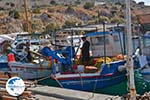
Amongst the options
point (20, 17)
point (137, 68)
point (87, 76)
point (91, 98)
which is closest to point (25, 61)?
point (87, 76)

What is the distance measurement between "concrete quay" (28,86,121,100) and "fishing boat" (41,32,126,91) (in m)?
4.06

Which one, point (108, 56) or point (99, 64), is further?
point (108, 56)

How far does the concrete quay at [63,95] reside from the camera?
36.3ft

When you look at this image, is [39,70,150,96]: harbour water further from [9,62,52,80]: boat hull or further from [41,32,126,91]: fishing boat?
[9,62,52,80]: boat hull

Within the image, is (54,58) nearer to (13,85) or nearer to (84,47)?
(84,47)

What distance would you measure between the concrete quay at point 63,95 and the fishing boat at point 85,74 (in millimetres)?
4061

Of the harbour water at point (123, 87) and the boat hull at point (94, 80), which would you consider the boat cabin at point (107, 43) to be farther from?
the harbour water at point (123, 87)

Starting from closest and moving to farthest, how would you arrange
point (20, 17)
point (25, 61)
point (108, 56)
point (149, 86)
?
1. point (149, 86)
2. point (108, 56)
3. point (25, 61)
4. point (20, 17)

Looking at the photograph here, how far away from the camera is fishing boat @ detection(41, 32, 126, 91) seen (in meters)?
16.6

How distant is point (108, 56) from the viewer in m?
18.6

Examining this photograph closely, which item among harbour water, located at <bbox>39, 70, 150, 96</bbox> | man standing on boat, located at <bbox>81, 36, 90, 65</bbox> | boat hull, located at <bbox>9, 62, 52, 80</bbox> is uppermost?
man standing on boat, located at <bbox>81, 36, 90, 65</bbox>

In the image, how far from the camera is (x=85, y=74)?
16781 millimetres

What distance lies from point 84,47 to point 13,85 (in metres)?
7.94

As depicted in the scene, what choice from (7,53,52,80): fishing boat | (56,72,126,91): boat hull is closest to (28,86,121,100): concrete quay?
(56,72,126,91): boat hull
